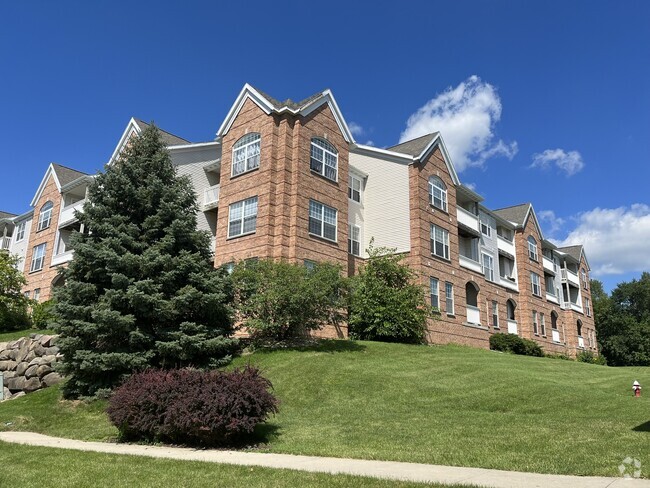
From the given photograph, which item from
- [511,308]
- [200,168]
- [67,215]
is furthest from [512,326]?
[67,215]

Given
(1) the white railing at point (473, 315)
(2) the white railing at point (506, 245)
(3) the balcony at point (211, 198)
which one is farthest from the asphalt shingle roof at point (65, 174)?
(2) the white railing at point (506, 245)

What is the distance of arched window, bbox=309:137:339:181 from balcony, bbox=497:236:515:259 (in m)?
18.4

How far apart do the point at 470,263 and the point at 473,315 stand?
352cm

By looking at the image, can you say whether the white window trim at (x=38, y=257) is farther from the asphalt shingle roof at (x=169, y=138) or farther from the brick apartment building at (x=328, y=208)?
the asphalt shingle roof at (x=169, y=138)

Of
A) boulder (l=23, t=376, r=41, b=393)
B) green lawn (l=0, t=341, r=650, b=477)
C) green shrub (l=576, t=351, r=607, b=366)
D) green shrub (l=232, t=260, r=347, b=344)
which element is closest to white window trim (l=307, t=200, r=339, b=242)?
green shrub (l=232, t=260, r=347, b=344)

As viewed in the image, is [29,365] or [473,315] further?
[473,315]

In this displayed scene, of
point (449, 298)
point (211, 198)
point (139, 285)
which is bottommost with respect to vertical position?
point (139, 285)

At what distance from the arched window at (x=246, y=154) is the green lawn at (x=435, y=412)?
9630mm

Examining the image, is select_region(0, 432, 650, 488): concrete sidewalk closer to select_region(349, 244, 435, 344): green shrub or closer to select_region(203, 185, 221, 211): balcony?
select_region(349, 244, 435, 344): green shrub

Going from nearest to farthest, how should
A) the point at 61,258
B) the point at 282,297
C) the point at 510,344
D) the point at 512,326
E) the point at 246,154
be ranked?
the point at 282,297 < the point at 246,154 < the point at 510,344 < the point at 61,258 < the point at 512,326

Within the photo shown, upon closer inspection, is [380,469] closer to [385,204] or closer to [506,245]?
[385,204]

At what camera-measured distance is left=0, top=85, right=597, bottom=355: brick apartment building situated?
82.1 feet

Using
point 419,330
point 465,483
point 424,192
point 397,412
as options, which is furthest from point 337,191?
point 465,483

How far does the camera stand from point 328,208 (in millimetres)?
26625
